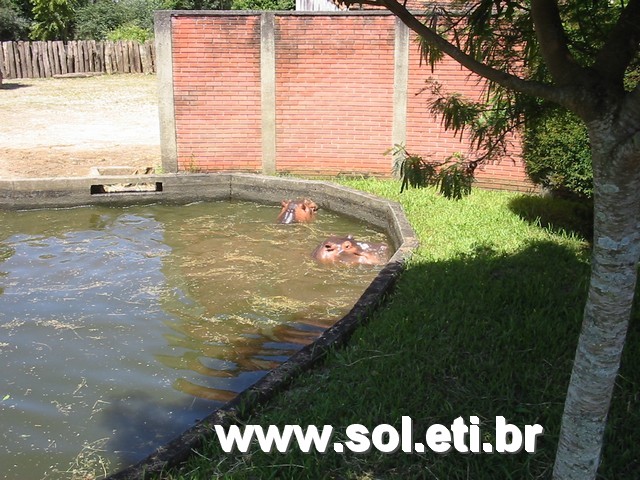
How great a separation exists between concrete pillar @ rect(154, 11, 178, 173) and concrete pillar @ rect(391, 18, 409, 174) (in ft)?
12.5

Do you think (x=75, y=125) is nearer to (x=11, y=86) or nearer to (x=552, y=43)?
(x=11, y=86)

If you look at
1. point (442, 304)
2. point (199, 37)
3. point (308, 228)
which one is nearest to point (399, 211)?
point (308, 228)

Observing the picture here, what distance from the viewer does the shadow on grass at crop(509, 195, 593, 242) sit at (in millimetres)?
8375

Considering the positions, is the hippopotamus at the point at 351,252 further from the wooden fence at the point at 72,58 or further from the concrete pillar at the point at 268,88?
the wooden fence at the point at 72,58

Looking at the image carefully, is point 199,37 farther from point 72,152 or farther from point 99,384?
point 99,384

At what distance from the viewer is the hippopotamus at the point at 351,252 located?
8422mm

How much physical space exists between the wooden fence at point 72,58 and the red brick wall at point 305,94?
18415 millimetres

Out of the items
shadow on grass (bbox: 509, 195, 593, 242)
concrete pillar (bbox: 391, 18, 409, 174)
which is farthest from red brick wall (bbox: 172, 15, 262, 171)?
shadow on grass (bbox: 509, 195, 593, 242)

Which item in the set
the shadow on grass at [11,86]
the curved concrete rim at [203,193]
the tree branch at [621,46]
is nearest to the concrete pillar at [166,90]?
the curved concrete rim at [203,193]

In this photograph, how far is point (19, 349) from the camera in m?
6.33

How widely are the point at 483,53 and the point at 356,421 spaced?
229 cm

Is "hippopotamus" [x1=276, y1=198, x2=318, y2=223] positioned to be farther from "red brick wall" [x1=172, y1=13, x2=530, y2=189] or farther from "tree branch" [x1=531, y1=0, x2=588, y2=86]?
"tree branch" [x1=531, y1=0, x2=588, y2=86]

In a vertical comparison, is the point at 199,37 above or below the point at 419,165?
above

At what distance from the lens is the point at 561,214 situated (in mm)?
8812
